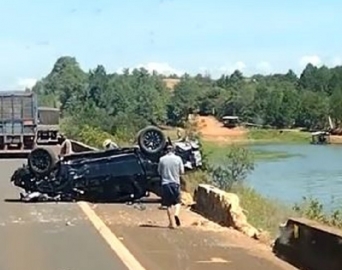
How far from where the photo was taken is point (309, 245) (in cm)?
1424

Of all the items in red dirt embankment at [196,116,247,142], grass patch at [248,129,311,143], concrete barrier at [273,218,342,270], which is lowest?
grass patch at [248,129,311,143]

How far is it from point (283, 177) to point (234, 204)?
32.1 meters

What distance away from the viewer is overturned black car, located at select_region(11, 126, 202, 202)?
24.8m

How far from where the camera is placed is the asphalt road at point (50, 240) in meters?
14.6

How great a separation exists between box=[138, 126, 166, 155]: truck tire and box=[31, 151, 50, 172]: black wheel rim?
233 cm

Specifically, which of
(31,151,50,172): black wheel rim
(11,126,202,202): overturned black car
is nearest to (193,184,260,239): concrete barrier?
(11,126,202,202): overturned black car

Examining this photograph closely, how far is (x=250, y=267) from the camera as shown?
1441 centimetres

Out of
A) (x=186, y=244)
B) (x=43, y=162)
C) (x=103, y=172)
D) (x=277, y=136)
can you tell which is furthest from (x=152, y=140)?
(x=277, y=136)

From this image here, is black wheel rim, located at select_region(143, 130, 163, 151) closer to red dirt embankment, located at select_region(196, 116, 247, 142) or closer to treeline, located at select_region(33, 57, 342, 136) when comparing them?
treeline, located at select_region(33, 57, 342, 136)

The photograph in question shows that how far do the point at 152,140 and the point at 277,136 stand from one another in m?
95.8

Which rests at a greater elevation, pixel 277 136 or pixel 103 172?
pixel 103 172

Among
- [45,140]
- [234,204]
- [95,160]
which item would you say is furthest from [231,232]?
[45,140]

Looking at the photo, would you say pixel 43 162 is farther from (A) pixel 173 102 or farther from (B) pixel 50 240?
(A) pixel 173 102

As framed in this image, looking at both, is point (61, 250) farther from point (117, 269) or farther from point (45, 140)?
point (45, 140)
